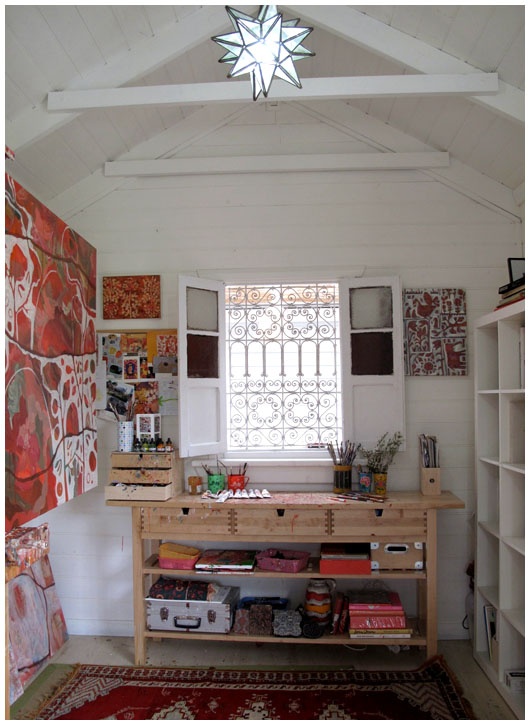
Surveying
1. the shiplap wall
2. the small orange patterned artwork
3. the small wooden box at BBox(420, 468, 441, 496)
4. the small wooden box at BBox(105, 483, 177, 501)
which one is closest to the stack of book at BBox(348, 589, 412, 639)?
the shiplap wall

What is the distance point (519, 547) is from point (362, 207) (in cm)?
256

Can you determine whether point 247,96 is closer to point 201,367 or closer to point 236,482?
point 201,367

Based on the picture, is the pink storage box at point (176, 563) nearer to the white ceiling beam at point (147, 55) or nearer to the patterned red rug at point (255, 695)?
the patterned red rug at point (255, 695)

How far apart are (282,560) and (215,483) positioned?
0.71 m

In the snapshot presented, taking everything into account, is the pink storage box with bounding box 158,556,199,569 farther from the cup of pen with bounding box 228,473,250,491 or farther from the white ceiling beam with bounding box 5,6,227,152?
the white ceiling beam with bounding box 5,6,227,152

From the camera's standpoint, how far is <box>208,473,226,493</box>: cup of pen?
3.80 m

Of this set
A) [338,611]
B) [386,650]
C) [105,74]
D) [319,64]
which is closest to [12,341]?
[105,74]

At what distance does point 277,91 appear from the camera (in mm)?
3158

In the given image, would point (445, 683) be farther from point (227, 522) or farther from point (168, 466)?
point (168, 466)

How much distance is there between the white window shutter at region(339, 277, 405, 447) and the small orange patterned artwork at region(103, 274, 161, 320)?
4.83ft

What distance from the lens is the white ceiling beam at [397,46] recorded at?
304 centimetres

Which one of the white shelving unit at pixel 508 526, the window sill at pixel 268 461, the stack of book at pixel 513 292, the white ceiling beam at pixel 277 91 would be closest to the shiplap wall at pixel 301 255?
the window sill at pixel 268 461

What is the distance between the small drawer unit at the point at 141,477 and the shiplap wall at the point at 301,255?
447 millimetres

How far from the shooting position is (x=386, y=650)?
12.3 feet
